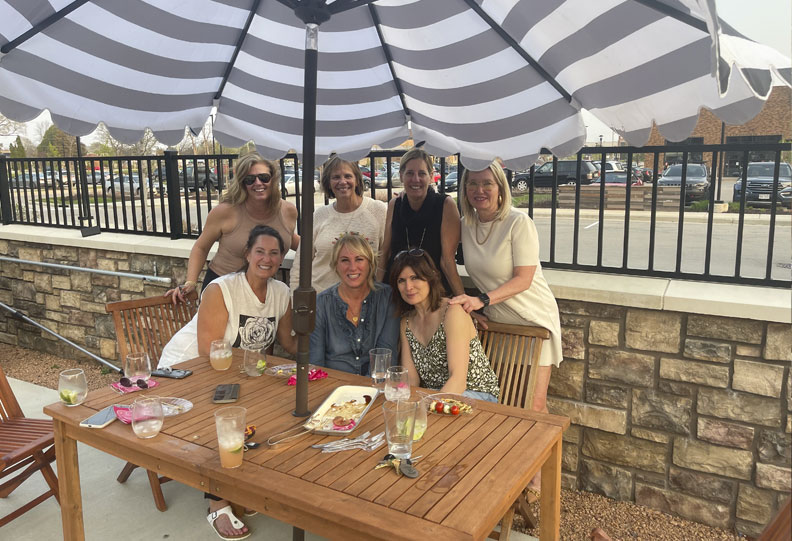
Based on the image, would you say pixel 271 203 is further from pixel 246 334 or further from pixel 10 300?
pixel 10 300

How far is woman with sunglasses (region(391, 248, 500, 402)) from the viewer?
263 centimetres

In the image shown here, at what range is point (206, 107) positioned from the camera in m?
3.12

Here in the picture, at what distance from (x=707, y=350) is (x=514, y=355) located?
96cm

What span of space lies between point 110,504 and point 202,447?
1.63 metres

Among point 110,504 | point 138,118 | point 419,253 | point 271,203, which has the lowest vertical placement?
point 110,504

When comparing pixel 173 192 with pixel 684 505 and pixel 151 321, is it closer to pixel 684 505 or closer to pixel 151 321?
pixel 151 321

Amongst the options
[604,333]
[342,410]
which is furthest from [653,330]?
[342,410]

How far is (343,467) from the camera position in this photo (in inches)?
68.6

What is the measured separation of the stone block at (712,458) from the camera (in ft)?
9.33

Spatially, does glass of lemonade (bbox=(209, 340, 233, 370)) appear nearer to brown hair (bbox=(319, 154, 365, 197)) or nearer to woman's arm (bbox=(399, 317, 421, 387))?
woman's arm (bbox=(399, 317, 421, 387))

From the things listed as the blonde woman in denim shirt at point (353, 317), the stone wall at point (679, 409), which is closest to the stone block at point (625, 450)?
the stone wall at point (679, 409)

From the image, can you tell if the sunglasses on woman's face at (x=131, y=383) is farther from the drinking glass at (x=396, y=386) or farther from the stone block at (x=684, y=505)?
the stone block at (x=684, y=505)

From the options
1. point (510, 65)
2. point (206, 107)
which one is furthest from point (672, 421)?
point (206, 107)

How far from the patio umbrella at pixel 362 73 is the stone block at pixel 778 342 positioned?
1.21 m
